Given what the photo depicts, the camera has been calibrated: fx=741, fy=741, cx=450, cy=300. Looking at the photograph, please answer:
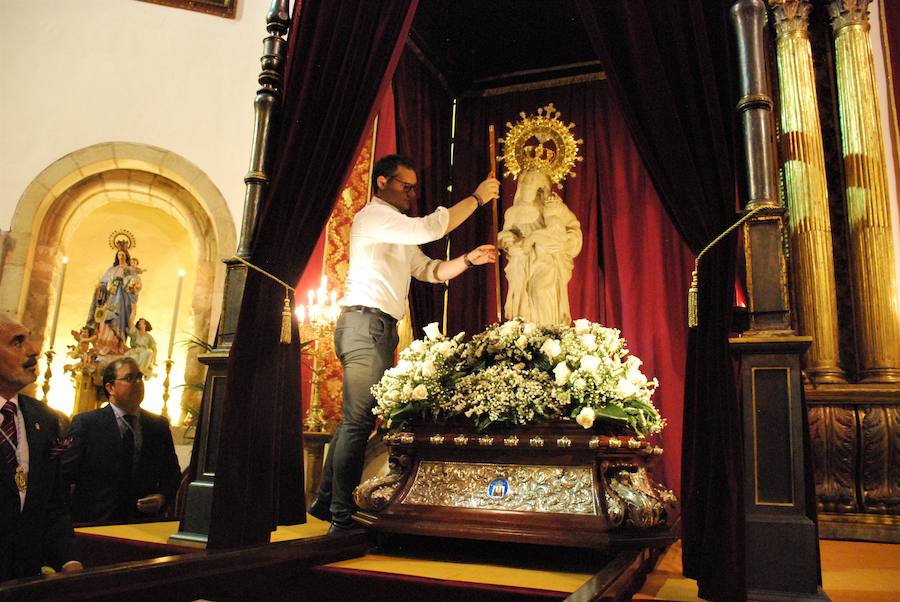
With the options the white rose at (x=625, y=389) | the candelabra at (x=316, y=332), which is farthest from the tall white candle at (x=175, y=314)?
the white rose at (x=625, y=389)

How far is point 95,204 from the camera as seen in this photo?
6652mm

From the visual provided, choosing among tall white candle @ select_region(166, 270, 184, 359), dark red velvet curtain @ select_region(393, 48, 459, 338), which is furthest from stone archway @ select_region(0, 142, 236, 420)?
dark red velvet curtain @ select_region(393, 48, 459, 338)

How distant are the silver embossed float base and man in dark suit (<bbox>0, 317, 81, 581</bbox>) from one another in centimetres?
128

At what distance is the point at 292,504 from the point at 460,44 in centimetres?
338

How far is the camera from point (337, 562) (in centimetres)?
274

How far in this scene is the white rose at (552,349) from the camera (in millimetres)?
3125

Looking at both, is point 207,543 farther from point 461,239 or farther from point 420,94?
point 420,94

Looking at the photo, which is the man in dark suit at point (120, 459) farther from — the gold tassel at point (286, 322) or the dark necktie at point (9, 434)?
the dark necktie at point (9, 434)

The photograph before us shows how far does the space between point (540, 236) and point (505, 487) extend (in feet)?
6.19

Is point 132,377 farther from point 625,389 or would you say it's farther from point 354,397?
point 625,389

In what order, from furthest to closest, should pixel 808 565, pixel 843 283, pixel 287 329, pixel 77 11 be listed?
pixel 77 11, pixel 843 283, pixel 287 329, pixel 808 565

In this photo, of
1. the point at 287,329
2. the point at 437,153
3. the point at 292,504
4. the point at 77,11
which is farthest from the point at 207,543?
the point at 77,11

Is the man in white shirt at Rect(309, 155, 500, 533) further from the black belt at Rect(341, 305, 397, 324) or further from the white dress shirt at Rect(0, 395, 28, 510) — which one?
the white dress shirt at Rect(0, 395, 28, 510)

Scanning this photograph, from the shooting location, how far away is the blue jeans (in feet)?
10.6
